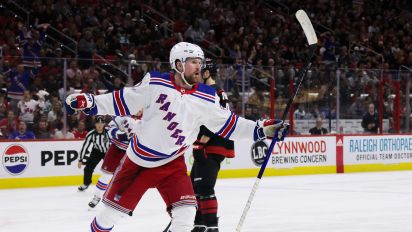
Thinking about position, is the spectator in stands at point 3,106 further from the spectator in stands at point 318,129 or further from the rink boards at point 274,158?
the spectator in stands at point 318,129

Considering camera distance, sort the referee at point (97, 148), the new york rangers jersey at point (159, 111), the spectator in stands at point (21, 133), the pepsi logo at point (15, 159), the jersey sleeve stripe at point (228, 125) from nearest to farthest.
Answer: the new york rangers jersey at point (159, 111) → the jersey sleeve stripe at point (228, 125) → the referee at point (97, 148) → the pepsi logo at point (15, 159) → the spectator in stands at point (21, 133)

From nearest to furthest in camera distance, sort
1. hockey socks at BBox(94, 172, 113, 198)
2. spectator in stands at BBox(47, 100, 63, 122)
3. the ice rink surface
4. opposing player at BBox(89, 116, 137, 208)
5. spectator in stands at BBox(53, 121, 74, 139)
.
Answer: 1. the ice rink surface
2. opposing player at BBox(89, 116, 137, 208)
3. hockey socks at BBox(94, 172, 113, 198)
4. spectator in stands at BBox(47, 100, 63, 122)
5. spectator in stands at BBox(53, 121, 74, 139)

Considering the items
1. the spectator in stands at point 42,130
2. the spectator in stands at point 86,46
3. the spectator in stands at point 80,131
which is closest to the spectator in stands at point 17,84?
the spectator in stands at point 42,130

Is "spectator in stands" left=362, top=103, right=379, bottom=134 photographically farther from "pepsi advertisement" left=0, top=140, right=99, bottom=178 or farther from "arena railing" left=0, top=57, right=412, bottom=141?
"pepsi advertisement" left=0, top=140, right=99, bottom=178

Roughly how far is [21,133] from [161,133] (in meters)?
7.17

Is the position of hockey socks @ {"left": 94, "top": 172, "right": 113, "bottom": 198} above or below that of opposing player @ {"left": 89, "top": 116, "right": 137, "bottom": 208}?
below

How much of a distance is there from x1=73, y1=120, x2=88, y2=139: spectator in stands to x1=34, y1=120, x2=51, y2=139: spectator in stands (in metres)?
0.52

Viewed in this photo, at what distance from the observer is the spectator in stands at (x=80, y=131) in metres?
12.7

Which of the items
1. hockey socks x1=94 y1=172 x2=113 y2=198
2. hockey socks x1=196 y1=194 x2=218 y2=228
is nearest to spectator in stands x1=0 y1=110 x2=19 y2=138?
hockey socks x1=94 y1=172 x2=113 y2=198

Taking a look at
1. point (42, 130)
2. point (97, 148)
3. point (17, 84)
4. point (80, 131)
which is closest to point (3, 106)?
point (17, 84)

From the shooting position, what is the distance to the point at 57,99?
12312mm

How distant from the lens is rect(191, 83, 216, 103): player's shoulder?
5284 mm

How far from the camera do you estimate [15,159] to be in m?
11.7

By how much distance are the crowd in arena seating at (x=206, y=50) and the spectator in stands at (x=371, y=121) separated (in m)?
0.12
